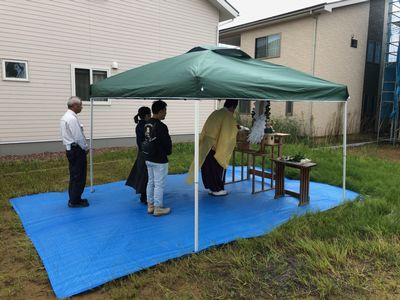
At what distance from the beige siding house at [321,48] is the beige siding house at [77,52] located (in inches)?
145

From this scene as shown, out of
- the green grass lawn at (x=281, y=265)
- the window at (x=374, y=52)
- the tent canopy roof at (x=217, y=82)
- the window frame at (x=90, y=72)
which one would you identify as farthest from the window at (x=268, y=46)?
the green grass lawn at (x=281, y=265)

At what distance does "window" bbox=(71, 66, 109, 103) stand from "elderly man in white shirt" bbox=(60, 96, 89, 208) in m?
5.20

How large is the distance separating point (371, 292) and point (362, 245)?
0.82 meters

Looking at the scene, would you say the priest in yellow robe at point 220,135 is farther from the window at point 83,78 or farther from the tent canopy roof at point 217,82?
the window at point 83,78

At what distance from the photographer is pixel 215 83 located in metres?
3.48

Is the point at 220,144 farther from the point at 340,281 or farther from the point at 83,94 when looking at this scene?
the point at 83,94

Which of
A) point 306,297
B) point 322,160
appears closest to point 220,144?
point 306,297

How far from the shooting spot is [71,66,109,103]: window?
9.54 metres

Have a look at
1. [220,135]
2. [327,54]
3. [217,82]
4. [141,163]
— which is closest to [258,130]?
[220,135]

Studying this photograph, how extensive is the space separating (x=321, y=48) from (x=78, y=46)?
9.27m

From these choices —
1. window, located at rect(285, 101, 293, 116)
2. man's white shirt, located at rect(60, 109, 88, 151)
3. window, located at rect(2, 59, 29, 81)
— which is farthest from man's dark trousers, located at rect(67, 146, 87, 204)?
window, located at rect(285, 101, 293, 116)

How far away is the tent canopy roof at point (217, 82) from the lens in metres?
3.49

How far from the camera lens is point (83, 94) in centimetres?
977

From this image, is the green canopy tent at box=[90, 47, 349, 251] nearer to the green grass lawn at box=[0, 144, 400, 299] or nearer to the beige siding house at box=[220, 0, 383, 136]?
the green grass lawn at box=[0, 144, 400, 299]
